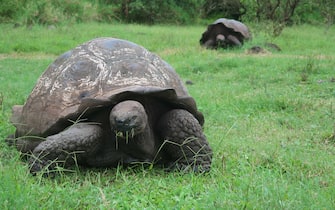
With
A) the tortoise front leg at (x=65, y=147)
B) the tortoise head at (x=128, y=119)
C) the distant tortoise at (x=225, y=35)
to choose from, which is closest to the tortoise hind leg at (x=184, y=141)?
the tortoise head at (x=128, y=119)

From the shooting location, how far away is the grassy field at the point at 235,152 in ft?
6.99

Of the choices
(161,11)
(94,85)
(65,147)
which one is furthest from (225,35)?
(161,11)

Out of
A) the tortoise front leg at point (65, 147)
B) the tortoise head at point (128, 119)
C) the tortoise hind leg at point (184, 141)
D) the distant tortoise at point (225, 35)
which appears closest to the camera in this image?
the tortoise head at point (128, 119)

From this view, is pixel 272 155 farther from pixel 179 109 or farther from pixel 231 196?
pixel 231 196

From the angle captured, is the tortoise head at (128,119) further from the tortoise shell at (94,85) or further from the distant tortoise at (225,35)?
the distant tortoise at (225,35)

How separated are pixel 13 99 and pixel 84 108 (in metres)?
2.39

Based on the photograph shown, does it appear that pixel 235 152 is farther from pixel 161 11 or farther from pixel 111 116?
pixel 161 11

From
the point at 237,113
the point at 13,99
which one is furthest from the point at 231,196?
the point at 13,99

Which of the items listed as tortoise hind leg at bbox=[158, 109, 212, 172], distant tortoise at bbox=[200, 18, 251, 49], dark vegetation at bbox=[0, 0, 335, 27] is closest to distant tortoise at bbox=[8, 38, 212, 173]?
tortoise hind leg at bbox=[158, 109, 212, 172]

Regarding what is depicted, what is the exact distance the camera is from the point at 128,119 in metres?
2.46

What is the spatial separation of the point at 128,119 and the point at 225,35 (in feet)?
28.5

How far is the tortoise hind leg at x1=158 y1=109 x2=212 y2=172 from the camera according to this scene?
9.30ft

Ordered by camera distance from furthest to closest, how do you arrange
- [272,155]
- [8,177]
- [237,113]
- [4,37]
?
1. [4,37]
2. [237,113]
3. [272,155]
4. [8,177]

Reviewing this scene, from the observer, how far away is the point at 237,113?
15.0ft
